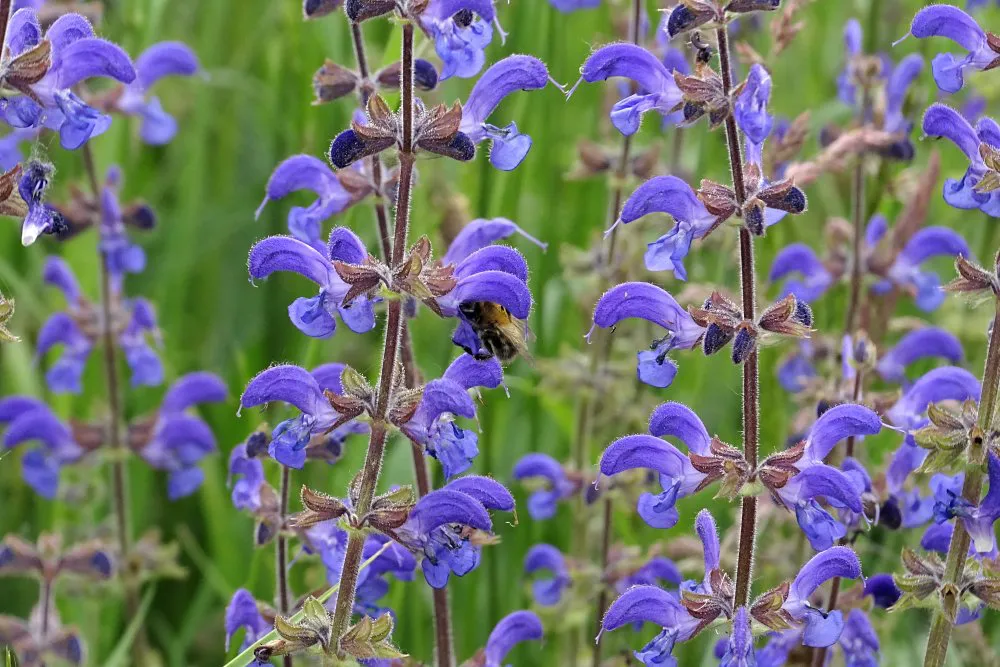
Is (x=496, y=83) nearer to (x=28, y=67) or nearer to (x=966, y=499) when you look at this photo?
(x=28, y=67)

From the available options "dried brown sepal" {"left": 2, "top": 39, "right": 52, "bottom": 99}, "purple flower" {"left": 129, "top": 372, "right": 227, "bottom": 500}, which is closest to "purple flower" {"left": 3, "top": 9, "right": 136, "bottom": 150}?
"dried brown sepal" {"left": 2, "top": 39, "right": 52, "bottom": 99}

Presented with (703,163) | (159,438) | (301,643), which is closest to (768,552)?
(703,163)

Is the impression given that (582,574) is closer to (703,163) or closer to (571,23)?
(703,163)

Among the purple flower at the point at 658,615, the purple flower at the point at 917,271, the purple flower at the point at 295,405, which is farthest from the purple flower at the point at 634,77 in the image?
the purple flower at the point at 917,271

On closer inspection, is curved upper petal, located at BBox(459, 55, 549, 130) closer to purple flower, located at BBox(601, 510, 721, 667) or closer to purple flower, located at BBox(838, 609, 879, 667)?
purple flower, located at BBox(601, 510, 721, 667)

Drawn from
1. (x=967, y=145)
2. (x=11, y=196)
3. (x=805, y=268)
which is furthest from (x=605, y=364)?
(x=11, y=196)

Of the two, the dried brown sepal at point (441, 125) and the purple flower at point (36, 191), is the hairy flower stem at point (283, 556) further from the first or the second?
the dried brown sepal at point (441, 125)
